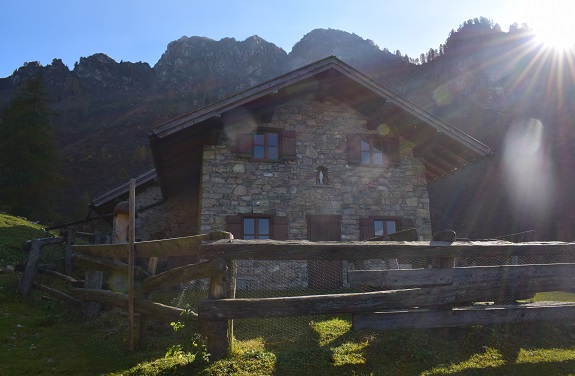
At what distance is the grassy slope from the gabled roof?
5.82m

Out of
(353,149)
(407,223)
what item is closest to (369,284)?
(407,223)

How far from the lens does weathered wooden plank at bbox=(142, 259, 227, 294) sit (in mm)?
4543

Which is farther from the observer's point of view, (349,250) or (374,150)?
(374,150)

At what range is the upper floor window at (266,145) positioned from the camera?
12.2m

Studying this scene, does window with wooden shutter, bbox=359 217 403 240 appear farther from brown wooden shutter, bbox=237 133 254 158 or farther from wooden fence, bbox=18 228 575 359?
wooden fence, bbox=18 228 575 359

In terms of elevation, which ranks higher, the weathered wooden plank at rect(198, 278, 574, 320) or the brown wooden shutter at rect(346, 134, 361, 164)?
the brown wooden shutter at rect(346, 134, 361, 164)

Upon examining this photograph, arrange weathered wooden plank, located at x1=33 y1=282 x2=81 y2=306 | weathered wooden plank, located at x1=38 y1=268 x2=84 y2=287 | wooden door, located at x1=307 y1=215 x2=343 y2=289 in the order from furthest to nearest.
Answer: wooden door, located at x1=307 y1=215 x2=343 y2=289 < weathered wooden plank, located at x1=38 y1=268 x2=84 y2=287 < weathered wooden plank, located at x1=33 y1=282 x2=81 y2=306

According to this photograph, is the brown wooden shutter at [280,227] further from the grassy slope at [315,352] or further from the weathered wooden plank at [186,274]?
the weathered wooden plank at [186,274]

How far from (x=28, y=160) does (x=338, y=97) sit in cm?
2436

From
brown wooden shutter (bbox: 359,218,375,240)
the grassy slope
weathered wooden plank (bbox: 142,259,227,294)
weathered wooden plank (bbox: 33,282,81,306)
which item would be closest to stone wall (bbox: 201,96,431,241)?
brown wooden shutter (bbox: 359,218,375,240)

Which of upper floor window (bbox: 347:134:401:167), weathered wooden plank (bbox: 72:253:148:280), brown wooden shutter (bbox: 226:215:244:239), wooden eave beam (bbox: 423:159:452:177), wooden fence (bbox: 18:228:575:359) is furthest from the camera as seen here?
wooden eave beam (bbox: 423:159:452:177)

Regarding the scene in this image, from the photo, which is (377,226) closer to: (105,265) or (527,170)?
(105,265)

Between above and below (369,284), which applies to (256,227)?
above

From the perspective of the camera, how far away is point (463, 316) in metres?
5.23
